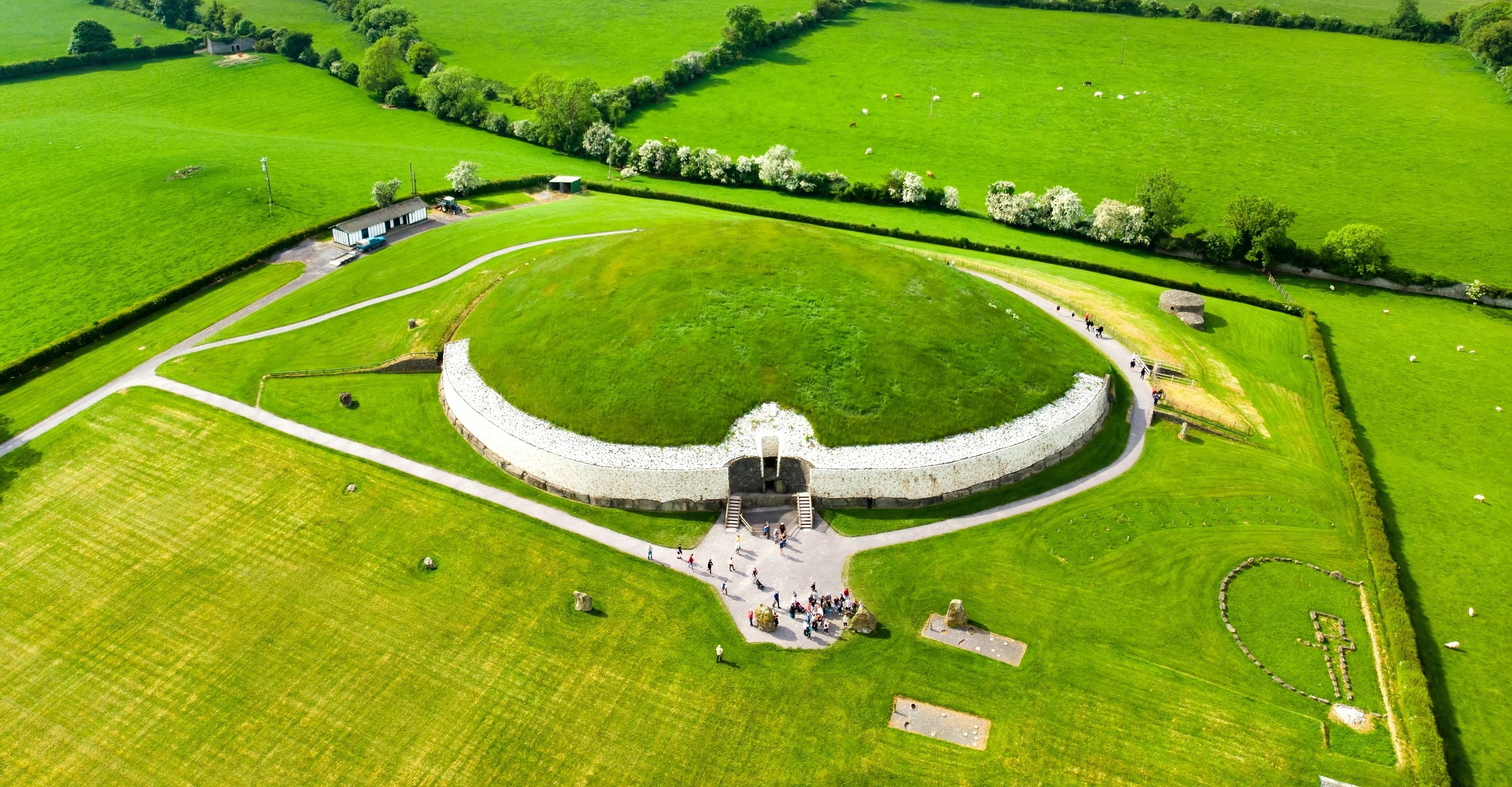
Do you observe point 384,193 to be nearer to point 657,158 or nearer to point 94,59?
point 657,158

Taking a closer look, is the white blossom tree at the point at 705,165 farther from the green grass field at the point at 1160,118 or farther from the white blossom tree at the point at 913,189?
the white blossom tree at the point at 913,189

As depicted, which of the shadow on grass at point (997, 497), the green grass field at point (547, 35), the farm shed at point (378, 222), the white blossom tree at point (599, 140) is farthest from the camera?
the green grass field at point (547, 35)

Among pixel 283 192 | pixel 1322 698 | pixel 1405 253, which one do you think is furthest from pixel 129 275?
pixel 1405 253

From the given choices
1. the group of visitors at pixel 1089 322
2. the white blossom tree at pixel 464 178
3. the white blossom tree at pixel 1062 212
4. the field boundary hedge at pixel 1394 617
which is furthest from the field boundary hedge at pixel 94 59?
the field boundary hedge at pixel 1394 617

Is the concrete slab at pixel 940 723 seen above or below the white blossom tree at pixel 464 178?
below

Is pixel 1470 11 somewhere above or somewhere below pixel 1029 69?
above

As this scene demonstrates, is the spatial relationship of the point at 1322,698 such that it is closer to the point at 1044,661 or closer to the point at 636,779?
the point at 1044,661

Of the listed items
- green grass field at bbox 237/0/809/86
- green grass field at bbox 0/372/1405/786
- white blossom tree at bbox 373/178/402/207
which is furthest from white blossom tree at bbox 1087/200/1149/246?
green grass field at bbox 237/0/809/86

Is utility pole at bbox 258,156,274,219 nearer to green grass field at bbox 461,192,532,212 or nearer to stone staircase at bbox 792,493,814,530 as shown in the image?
green grass field at bbox 461,192,532,212
